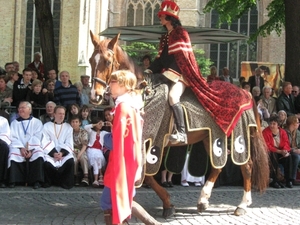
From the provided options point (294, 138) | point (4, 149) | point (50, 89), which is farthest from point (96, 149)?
point (294, 138)

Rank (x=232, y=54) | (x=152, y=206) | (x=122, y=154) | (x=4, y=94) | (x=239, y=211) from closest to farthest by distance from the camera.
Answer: (x=122, y=154) → (x=239, y=211) → (x=152, y=206) → (x=4, y=94) → (x=232, y=54)

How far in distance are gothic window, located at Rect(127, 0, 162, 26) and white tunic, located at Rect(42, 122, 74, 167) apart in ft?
96.9

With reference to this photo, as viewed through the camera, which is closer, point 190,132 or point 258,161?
point 190,132

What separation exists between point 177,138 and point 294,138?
5316 mm

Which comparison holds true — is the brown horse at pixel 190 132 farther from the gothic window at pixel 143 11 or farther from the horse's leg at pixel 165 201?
the gothic window at pixel 143 11

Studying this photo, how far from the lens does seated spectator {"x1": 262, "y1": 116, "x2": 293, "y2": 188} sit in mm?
12531

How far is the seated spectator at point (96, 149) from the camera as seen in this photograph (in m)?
11.9

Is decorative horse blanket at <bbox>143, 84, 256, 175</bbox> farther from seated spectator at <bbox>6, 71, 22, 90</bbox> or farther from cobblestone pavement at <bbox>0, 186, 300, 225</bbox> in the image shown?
seated spectator at <bbox>6, 71, 22, 90</bbox>

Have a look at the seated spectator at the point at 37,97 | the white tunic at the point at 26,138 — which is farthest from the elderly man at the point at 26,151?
the seated spectator at the point at 37,97

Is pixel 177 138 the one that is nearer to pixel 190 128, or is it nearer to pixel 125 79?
pixel 190 128

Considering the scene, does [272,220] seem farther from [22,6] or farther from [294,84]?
[22,6]

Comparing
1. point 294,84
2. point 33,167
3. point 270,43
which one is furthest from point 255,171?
point 270,43

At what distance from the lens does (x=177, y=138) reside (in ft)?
27.8

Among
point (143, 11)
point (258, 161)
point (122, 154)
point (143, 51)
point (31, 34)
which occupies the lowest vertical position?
point (258, 161)
